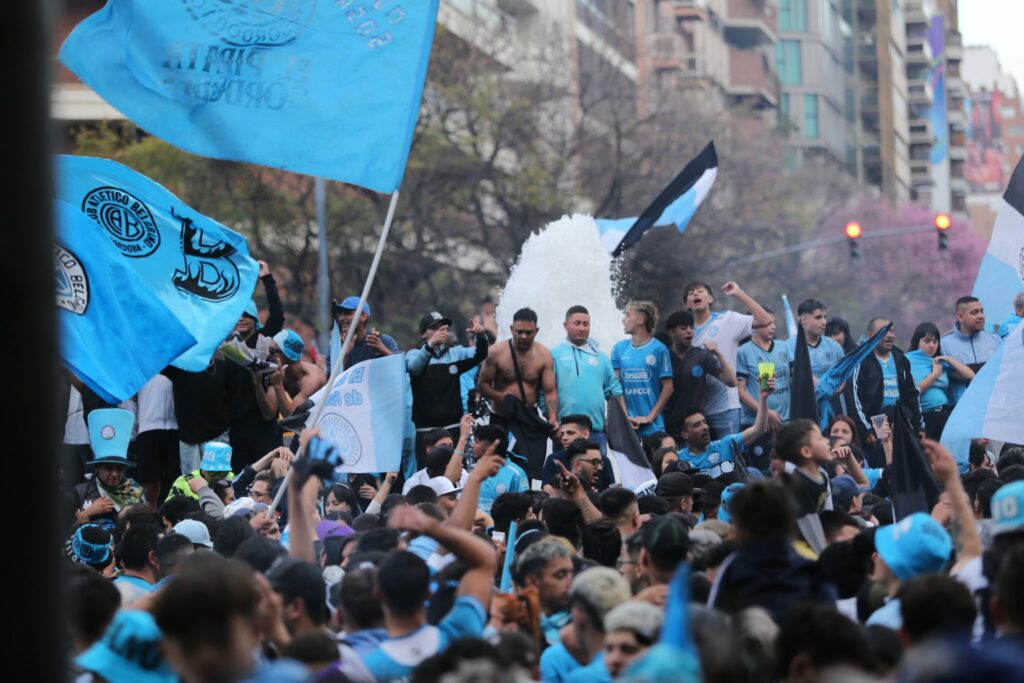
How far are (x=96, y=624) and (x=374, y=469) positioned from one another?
16.2 ft

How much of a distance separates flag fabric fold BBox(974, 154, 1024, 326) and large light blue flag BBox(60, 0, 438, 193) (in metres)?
4.24

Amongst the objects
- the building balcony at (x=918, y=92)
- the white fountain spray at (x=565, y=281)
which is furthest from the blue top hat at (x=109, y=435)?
the building balcony at (x=918, y=92)

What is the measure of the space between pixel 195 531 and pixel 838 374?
7.41 m

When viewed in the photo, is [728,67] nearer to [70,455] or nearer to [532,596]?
[70,455]

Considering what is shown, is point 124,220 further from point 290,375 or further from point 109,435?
point 290,375

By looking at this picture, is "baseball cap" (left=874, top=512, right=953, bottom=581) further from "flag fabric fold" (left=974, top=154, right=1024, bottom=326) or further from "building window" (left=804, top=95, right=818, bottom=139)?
"building window" (left=804, top=95, right=818, bottom=139)

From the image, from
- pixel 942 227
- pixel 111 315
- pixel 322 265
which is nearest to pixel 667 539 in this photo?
pixel 111 315

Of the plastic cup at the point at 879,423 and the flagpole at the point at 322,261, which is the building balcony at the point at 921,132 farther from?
the plastic cup at the point at 879,423

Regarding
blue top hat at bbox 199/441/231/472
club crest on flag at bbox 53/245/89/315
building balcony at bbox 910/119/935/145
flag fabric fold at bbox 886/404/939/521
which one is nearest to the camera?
flag fabric fold at bbox 886/404/939/521

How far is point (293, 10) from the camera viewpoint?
30.9ft

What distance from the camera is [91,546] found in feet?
28.2

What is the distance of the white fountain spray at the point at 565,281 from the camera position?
19875mm

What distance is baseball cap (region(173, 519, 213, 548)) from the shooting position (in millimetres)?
8258

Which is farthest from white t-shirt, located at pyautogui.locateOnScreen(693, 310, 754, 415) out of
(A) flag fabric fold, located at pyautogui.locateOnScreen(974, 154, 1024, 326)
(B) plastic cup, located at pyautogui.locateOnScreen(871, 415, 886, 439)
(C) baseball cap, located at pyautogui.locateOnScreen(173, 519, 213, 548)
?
(C) baseball cap, located at pyautogui.locateOnScreen(173, 519, 213, 548)
